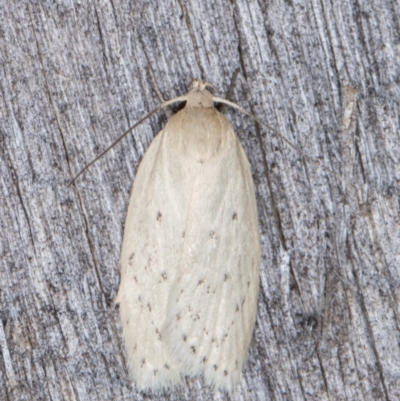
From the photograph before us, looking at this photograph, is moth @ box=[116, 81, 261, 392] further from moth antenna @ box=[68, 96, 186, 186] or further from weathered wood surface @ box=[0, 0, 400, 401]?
weathered wood surface @ box=[0, 0, 400, 401]

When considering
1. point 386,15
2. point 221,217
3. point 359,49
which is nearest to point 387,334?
point 221,217

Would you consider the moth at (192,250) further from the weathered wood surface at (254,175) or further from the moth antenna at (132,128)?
the weathered wood surface at (254,175)

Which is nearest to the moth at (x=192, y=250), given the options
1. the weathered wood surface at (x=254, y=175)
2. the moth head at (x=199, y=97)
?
the moth head at (x=199, y=97)

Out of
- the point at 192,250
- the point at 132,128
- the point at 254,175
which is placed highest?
the point at 132,128

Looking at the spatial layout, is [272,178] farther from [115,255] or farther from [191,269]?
[115,255]

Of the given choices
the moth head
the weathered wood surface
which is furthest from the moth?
the weathered wood surface

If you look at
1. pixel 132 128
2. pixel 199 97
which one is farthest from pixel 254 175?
pixel 132 128

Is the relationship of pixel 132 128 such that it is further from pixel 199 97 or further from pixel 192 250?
pixel 192 250
